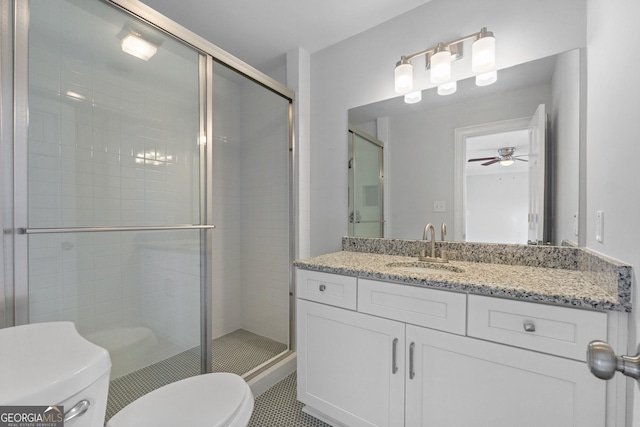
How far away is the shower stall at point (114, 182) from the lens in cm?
105

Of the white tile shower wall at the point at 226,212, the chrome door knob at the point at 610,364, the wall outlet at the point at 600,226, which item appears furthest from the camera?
the white tile shower wall at the point at 226,212

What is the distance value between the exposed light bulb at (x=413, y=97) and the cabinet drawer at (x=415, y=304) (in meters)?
1.18

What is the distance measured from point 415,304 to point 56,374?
1.11 meters

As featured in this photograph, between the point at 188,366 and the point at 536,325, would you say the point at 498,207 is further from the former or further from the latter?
the point at 188,366

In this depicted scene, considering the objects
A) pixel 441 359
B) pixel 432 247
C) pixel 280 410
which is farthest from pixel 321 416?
pixel 432 247

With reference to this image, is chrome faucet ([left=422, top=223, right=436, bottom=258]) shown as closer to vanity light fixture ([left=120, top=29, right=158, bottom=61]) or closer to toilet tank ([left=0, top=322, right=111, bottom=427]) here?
toilet tank ([left=0, top=322, right=111, bottom=427])

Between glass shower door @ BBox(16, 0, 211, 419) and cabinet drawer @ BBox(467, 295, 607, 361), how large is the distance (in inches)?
57.1

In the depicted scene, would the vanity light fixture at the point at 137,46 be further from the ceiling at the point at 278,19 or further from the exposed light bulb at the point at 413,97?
the exposed light bulb at the point at 413,97

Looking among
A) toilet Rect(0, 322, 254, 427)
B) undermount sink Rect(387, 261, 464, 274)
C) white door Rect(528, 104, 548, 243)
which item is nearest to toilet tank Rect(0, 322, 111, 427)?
toilet Rect(0, 322, 254, 427)

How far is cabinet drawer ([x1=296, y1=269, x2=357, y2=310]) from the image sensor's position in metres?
1.36

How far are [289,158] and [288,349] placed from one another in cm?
150

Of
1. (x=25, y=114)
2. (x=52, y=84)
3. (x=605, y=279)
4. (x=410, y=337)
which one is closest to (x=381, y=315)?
(x=410, y=337)

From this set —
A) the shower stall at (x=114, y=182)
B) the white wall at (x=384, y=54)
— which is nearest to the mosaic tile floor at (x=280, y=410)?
the shower stall at (x=114, y=182)

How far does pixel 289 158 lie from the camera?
2.24 m
